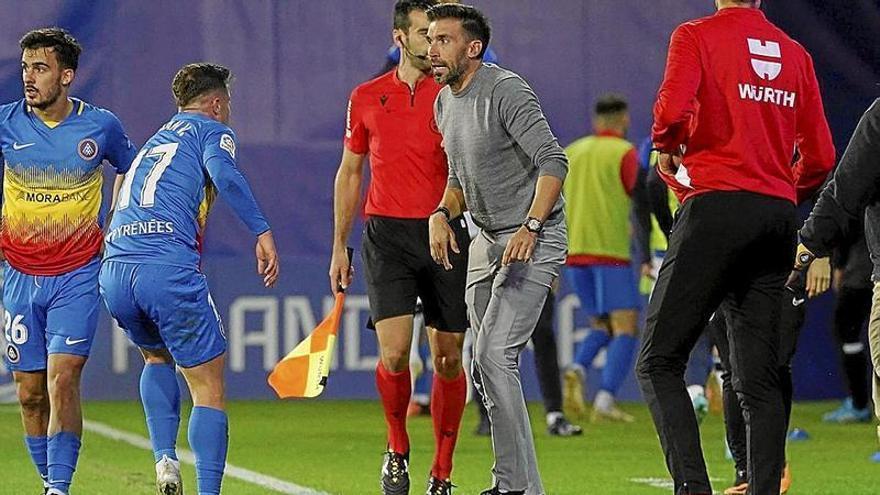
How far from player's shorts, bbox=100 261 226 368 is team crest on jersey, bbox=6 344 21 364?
0.85m

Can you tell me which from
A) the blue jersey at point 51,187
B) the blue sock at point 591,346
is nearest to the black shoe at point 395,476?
the blue jersey at point 51,187

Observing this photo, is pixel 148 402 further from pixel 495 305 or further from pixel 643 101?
pixel 643 101

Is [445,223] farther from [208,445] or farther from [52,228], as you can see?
[52,228]

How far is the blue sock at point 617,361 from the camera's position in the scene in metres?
12.9

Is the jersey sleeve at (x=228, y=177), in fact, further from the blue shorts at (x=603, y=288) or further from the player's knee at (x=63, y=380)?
the blue shorts at (x=603, y=288)

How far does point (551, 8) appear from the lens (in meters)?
15.0

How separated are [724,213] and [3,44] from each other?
30.5ft

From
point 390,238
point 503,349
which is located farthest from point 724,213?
point 390,238

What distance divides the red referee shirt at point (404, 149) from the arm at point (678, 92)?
183 cm

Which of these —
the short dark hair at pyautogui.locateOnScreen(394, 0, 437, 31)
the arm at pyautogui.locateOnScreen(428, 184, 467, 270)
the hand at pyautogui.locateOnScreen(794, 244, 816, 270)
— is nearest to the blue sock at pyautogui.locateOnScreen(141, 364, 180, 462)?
the arm at pyautogui.locateOnScreen(428, 184, 467, 270)

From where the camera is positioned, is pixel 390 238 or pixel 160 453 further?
pixel 390 238

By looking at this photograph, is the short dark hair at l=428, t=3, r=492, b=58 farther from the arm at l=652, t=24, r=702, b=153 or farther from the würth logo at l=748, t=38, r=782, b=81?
the würth logo at l=748, t=38, r=782, b=81

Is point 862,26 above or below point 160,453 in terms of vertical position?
above

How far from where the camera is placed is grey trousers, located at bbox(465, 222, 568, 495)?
7.20m
